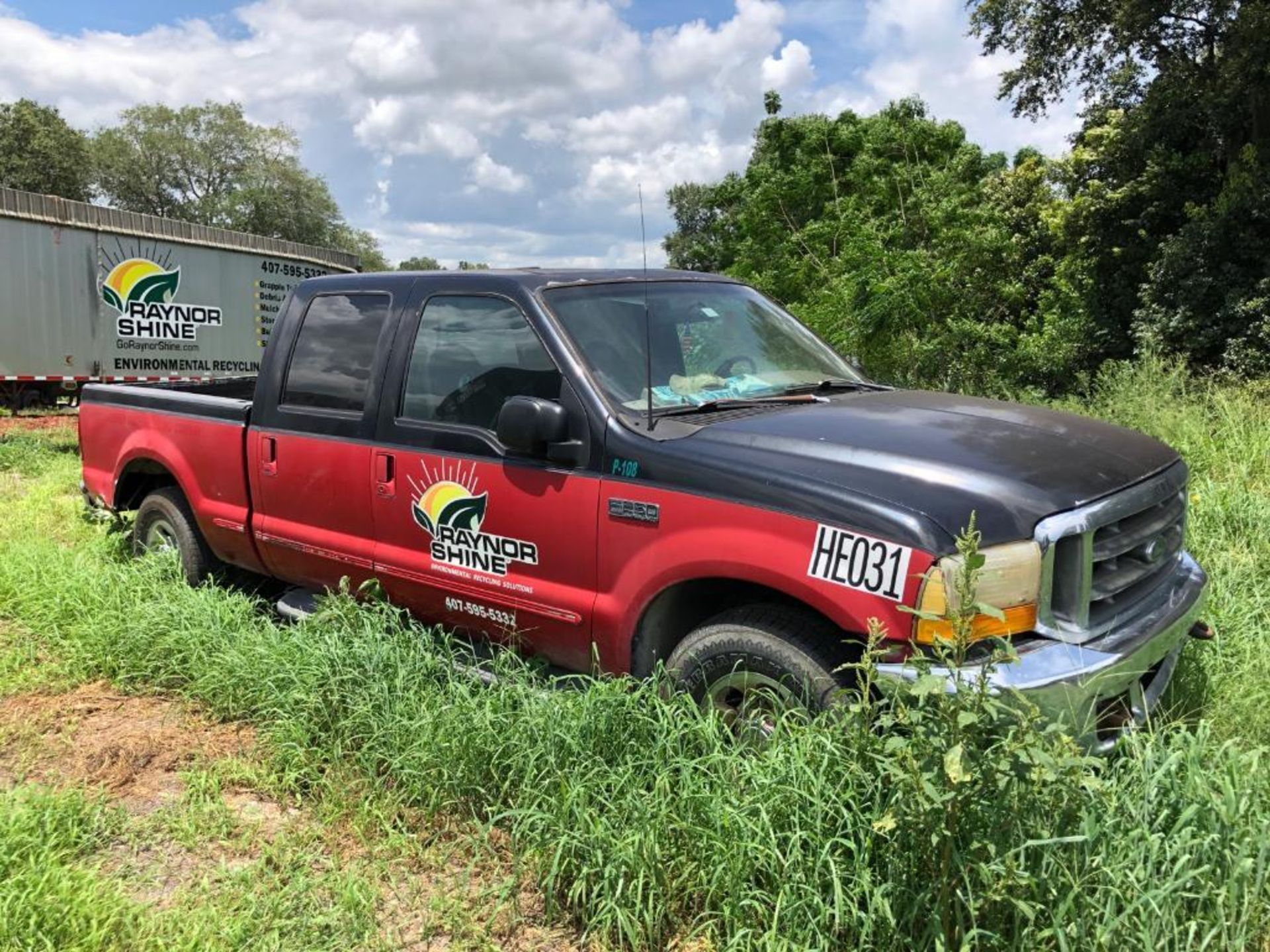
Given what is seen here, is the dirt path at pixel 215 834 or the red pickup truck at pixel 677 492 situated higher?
the red pickup truck at pixel 677 492

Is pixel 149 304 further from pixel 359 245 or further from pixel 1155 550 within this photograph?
pixel 359 245

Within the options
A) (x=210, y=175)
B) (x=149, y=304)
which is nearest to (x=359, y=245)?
(x=210, y=175)

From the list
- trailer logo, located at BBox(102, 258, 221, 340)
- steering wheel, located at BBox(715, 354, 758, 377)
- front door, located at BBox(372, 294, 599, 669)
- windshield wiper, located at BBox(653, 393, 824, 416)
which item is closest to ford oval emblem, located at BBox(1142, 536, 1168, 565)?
windshield wiper, located at BBox(653, 393, 824, 416)

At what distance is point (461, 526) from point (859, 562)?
1770 millimetres

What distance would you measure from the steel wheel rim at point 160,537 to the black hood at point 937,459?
3762mm

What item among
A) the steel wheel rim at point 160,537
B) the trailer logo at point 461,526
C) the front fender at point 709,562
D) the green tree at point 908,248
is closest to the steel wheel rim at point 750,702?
the front fender at point 709,562

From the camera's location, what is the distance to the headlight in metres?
2.51

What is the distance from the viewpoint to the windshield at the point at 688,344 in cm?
360

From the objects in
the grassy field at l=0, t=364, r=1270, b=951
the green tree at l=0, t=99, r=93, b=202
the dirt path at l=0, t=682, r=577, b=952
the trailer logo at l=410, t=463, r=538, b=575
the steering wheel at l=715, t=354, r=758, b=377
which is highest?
the green tree at l=0, t=99, r=93, b=202

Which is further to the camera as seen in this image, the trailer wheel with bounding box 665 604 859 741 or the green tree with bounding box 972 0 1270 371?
the green tree with bounding box 972 0 1270 371

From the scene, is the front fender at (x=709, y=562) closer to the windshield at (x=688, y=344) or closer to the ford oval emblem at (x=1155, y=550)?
the windshield at (x=688, y=344)

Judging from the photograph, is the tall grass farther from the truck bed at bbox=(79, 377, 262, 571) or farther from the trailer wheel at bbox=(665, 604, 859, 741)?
the truck bed at bbox=(79, 377, 262, 571)

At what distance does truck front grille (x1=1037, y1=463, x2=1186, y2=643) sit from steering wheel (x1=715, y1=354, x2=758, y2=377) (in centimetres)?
156

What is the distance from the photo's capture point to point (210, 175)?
156 ft
